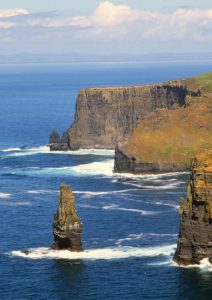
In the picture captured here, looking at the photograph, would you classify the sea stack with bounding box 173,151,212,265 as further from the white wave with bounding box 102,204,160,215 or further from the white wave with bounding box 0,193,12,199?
the white wave with bounding box 0,193,12,199

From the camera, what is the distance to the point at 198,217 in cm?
12538

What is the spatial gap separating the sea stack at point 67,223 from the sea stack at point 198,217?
16343 mm

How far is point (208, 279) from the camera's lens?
397 ft

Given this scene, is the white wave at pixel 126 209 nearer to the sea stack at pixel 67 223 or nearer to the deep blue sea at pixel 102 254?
the deep blue sea at pixel 102 254

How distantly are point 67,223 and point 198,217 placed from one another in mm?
19648

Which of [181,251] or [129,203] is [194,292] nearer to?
[181,251]

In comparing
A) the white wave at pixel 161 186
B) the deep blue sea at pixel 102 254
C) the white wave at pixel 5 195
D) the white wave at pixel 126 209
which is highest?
the white wave at pixel 161 186

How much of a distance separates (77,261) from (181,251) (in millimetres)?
14647

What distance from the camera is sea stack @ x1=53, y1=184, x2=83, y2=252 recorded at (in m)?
136

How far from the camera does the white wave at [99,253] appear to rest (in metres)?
135

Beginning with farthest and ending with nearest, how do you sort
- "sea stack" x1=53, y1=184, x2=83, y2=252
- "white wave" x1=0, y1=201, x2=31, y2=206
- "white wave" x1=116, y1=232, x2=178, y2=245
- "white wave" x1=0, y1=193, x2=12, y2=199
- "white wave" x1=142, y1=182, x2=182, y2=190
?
1. "white wave" x1=142, y1=182, x2=182, y2=190
2. "white wave" x1=0, y1=193, x2=12, y2=199
3. "white wave" x1=0, y1=201, x2=31, y2=206
4. "white wave" x1=116, y1=232, x2=178, y2=245
5. "sea stack" x1=53, y1=184, x2=83, y2=252

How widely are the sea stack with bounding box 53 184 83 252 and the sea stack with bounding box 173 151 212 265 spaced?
1634cm

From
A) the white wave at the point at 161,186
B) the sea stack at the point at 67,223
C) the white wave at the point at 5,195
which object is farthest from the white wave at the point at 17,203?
the sea stack at the point at 67,223

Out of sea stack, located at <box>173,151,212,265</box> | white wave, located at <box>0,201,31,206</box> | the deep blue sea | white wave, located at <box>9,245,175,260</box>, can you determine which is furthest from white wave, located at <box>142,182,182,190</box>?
sea stack, located at <box>173,151,212,265</box>
